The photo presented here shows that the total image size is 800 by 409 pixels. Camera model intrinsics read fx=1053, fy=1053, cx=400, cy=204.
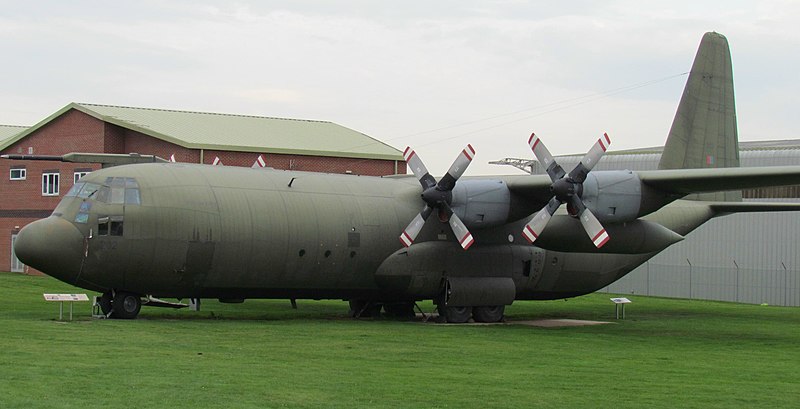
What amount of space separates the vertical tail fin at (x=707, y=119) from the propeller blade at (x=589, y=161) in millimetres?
6460

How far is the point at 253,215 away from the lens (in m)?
25.4

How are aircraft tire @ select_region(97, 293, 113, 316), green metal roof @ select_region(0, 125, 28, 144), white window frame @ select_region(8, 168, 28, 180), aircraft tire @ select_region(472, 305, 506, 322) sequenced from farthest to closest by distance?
green metal roof @ select_region(0, 125, 28, 144), white window frame @ select_region(8, 168, 28, 180), aircraft tire @ select_region(472, 305, 506, 322), aircraft tire @ select_region(97, 293, 113, 316)

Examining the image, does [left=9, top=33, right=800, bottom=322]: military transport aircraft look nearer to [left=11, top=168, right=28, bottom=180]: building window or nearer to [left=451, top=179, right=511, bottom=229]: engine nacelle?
[left=451, top=179, right=511, bottom=229]: engine nacelle

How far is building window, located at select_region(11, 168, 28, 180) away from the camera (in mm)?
57916

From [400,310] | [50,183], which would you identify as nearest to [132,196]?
[400,310]

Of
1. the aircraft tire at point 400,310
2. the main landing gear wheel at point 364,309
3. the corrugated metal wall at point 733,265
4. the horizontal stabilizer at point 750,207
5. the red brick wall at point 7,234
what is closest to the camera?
the main landing gear wheel at point 364,309

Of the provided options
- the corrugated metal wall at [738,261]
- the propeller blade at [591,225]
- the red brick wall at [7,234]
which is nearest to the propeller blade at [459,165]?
the propeller blade at [591,225]

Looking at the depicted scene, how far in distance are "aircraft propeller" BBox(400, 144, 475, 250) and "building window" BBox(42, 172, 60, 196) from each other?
33238 millimetres

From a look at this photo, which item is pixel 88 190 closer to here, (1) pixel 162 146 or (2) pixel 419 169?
(2) pixel 419 169

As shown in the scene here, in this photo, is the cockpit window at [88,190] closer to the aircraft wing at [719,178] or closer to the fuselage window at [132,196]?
the fuselage window at [132,196]

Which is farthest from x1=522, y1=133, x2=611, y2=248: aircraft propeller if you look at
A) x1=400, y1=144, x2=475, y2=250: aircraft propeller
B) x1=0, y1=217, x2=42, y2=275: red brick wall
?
x1=0, y1=217, x2=42, y2=275: red brick wall

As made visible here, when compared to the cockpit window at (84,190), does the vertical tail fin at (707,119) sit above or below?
above

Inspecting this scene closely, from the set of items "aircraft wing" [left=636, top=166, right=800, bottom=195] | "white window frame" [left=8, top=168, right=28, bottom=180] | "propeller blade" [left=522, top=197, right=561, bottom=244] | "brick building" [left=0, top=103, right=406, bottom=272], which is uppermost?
"brick building" [left=0, top=103, right=406, bottom=272]

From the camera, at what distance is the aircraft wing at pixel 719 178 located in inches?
1002
